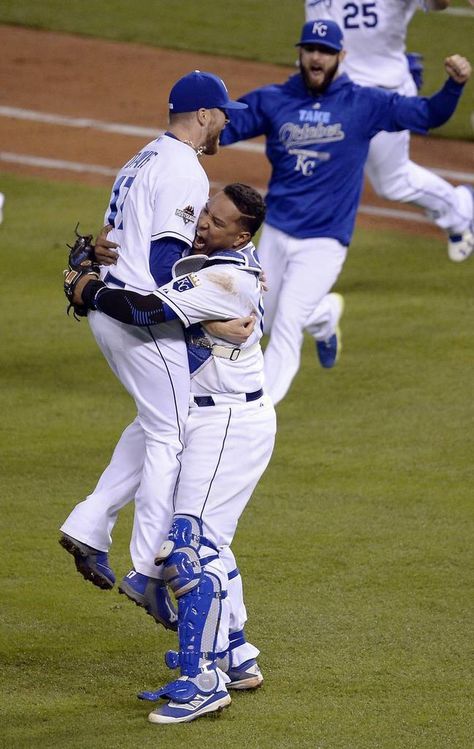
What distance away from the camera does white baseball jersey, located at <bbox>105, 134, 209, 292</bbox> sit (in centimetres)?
555

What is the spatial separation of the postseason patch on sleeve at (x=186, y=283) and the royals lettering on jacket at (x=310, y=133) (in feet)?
11.3

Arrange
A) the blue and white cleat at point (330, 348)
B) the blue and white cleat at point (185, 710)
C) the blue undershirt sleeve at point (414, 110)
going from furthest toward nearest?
the blue and white cleat at point (330, 348) < the blue undershirt sleeve at point (414, 110) < the blue and white cleat at point (185, 710)

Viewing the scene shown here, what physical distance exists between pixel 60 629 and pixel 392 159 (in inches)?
209

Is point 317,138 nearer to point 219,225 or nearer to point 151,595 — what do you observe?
point 219,225

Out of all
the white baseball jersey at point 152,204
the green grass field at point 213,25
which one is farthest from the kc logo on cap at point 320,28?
the green grass field at point 213,25

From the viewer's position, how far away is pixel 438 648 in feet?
19.9

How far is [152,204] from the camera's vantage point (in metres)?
5.60

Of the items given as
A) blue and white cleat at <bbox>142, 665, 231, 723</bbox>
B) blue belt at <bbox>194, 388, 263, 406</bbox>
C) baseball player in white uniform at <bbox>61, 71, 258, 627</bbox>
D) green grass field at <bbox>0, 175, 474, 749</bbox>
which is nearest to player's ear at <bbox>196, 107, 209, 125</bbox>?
baseball player in white uniform at <bbox>61, 71, 258, 627</bbox>

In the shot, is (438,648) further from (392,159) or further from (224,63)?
(224,63)

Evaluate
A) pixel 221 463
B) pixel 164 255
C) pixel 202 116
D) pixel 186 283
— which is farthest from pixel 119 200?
pixel 221 463

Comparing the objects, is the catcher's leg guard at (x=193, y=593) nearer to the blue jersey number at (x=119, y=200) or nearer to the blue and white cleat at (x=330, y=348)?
the blue jersey number at (x=119, y=200)

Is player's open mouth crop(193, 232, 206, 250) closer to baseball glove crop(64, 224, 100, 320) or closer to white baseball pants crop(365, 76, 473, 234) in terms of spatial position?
baseball glove crop(64, 224, 100, 320)

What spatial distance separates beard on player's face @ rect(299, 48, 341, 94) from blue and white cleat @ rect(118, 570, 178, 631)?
4.05 metres

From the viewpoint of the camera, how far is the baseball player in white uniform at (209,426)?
5328mm
